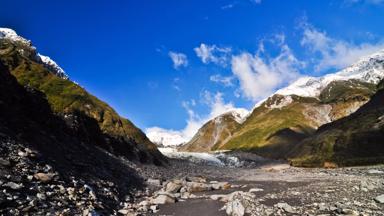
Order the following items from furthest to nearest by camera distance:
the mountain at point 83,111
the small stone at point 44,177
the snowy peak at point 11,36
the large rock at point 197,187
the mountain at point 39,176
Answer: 1. the snowy peak at point 11,36
2. the mountain at point 83,111
3. the large rock at point 197,187
4. the small stone at point 44,177
5. the mountain at point 39,176

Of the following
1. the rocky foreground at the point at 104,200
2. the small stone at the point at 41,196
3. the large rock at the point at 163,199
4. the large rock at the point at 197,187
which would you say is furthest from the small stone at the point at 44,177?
the large rock at the point at 197,187

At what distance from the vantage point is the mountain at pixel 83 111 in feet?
305

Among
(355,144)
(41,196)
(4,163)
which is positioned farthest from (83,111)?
(355,144)

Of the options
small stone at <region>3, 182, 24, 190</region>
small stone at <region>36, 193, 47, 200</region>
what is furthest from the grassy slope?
small stone at <region>3, 182, 24, 190</region>

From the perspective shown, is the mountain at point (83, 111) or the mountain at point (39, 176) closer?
the mountain at point (39, 176)

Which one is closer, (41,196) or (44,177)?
(41,196)

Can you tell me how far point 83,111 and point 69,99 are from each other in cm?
492

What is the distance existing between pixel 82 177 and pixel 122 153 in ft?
187

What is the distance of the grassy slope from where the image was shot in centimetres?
10017

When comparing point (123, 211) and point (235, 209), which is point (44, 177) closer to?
point (123, 211)

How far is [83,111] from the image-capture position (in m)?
104

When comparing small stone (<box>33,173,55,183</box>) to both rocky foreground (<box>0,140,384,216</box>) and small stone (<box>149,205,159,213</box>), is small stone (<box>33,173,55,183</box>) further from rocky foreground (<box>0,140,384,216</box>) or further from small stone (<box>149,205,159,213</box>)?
small stone (<box>149,205,159,213</box>)

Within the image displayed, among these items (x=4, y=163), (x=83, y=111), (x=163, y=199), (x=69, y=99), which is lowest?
(x=163, y=199)

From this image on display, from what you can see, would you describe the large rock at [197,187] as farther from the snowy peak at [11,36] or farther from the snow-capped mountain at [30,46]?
the snowy peak at [11,36]
